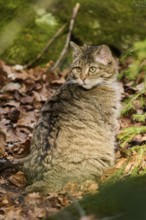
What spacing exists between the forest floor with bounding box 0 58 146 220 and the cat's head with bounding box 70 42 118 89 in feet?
2.21

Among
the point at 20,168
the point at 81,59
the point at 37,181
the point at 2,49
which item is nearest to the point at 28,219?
the point at 37,181

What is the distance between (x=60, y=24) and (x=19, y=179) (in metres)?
5.03

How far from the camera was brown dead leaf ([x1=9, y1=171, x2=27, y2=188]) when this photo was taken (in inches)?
277

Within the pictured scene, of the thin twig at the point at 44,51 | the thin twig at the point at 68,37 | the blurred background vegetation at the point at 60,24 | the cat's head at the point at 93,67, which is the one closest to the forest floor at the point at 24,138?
the thin twig at the point at 44,51

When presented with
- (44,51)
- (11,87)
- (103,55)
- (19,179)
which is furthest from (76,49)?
(44,51)

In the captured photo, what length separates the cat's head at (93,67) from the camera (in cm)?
759

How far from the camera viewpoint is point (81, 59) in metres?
7.74

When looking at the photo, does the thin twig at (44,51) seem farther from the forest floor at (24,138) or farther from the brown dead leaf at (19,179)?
the brown dead leaf at (19,179)

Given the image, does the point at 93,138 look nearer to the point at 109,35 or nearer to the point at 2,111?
the point at 2,111

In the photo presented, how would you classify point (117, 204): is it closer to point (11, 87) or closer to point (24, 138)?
point (24, 138)

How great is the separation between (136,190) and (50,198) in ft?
7.68

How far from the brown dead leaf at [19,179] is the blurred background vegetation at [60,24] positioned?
4192 mm

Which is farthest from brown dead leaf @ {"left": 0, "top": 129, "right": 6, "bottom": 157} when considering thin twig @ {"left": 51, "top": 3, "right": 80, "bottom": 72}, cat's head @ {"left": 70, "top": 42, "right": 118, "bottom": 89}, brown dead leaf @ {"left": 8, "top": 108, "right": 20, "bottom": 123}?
thin twig @ {"left": 51, "top": 3, "right": 80, "bottom": 72}

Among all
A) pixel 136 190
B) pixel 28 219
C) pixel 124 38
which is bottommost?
pixel 124 38
